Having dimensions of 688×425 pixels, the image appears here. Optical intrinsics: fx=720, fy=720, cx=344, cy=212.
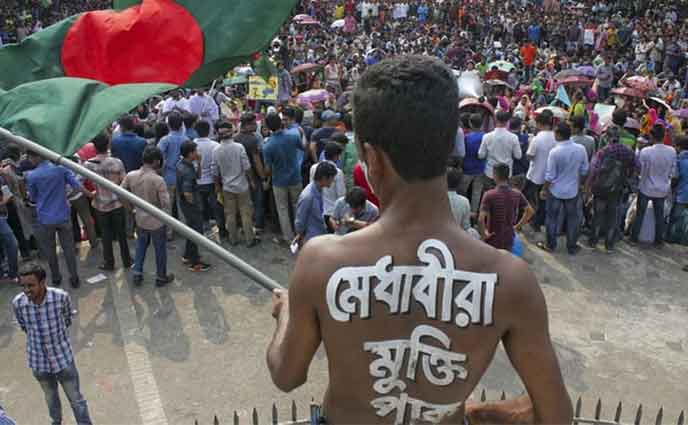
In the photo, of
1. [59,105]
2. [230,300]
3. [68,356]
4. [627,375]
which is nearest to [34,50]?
[59,105]

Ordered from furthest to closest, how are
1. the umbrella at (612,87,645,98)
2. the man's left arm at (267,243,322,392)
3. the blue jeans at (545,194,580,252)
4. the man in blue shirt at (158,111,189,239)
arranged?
the umbrella at (612,87,645,98) → the blue jeans at (545,194,580,252) → the man in blue shirt at (158,111,189,239) → the man's left arm at (267,243,322,392)

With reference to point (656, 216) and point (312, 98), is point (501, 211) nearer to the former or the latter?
point (656, 216)

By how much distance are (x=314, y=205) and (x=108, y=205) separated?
240cm

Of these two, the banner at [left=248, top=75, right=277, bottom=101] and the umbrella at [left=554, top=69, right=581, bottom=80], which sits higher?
the banner at [left=248, top=75, right=277, bottom=101]

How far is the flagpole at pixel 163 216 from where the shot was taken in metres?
3.06

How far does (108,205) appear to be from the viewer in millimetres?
7777

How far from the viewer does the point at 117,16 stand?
4578 millimetres

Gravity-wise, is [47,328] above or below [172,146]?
below

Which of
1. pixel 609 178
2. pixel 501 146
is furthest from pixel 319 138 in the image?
pixel 609 178

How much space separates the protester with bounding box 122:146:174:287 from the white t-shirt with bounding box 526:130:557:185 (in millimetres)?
4232

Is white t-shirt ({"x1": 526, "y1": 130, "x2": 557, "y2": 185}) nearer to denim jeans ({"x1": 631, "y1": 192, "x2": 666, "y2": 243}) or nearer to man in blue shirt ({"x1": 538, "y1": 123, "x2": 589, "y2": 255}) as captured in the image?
man in blue shirt ({"x1": 538, "y1": 123, "x2": 589, "y2": 255})

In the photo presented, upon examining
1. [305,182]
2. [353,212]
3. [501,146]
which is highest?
[353,212]

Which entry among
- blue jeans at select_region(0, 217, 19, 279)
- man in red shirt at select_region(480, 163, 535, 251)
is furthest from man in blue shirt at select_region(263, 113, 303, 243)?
blue jeans at select_region(0, 217, 19, 279)

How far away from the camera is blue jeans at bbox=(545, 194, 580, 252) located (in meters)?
8.38
